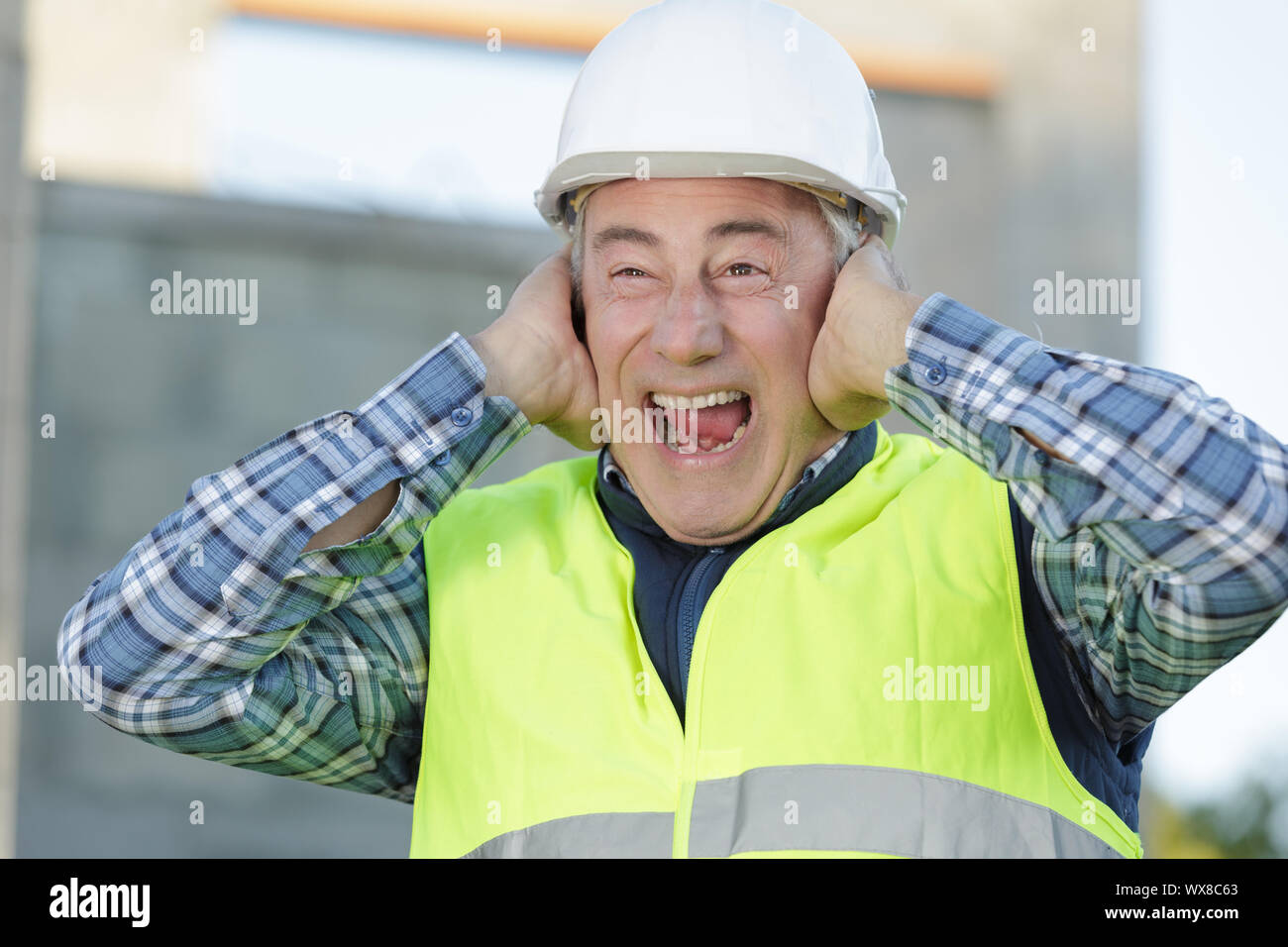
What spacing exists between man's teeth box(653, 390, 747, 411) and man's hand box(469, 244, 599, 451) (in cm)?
14

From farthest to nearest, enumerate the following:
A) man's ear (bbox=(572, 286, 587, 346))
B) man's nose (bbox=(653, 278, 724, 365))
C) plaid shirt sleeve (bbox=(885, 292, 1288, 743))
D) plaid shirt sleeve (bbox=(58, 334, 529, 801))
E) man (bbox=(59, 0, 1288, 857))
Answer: man's ear (bbox=(572, 286, 587, 346))
man's nose (bbox=(653, 278, 724, 365))
plaid shirt sleeve (bbox=(58, 334, 529, 801))
man (bbox=(59, 0, 1288, 857))
plaid shirt sleeve (bbox=(885, 292, 1288, 743))

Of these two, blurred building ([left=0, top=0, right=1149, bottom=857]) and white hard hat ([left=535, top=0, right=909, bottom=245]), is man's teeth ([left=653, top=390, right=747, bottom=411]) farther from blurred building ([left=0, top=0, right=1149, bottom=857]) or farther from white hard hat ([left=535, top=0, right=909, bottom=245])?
blurred building ([left=0, top=0, right=1149, bottom=857])

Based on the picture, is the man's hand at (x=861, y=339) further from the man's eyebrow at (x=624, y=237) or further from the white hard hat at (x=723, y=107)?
the man's eyebrow at (x=624, y=237)

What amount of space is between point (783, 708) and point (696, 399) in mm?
648

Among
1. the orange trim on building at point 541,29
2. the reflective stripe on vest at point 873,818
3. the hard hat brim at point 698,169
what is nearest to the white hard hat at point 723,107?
the hard hat brim at point 698,169

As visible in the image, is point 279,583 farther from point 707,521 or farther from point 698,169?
point 698,169

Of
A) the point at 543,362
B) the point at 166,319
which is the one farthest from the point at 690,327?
the point at 166,319

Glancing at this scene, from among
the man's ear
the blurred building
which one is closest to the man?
the man's ear

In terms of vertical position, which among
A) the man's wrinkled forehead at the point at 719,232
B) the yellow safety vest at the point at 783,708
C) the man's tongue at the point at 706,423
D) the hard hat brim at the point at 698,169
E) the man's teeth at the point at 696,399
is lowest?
the yellow safety vest at the point at 783,708

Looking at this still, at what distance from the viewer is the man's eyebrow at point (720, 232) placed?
2846mm

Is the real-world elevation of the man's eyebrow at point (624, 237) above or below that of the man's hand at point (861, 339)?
above

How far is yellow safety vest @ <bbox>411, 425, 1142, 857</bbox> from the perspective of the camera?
244cm

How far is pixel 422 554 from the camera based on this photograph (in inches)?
115

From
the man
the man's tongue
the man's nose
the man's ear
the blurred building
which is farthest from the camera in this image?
the blurred building
